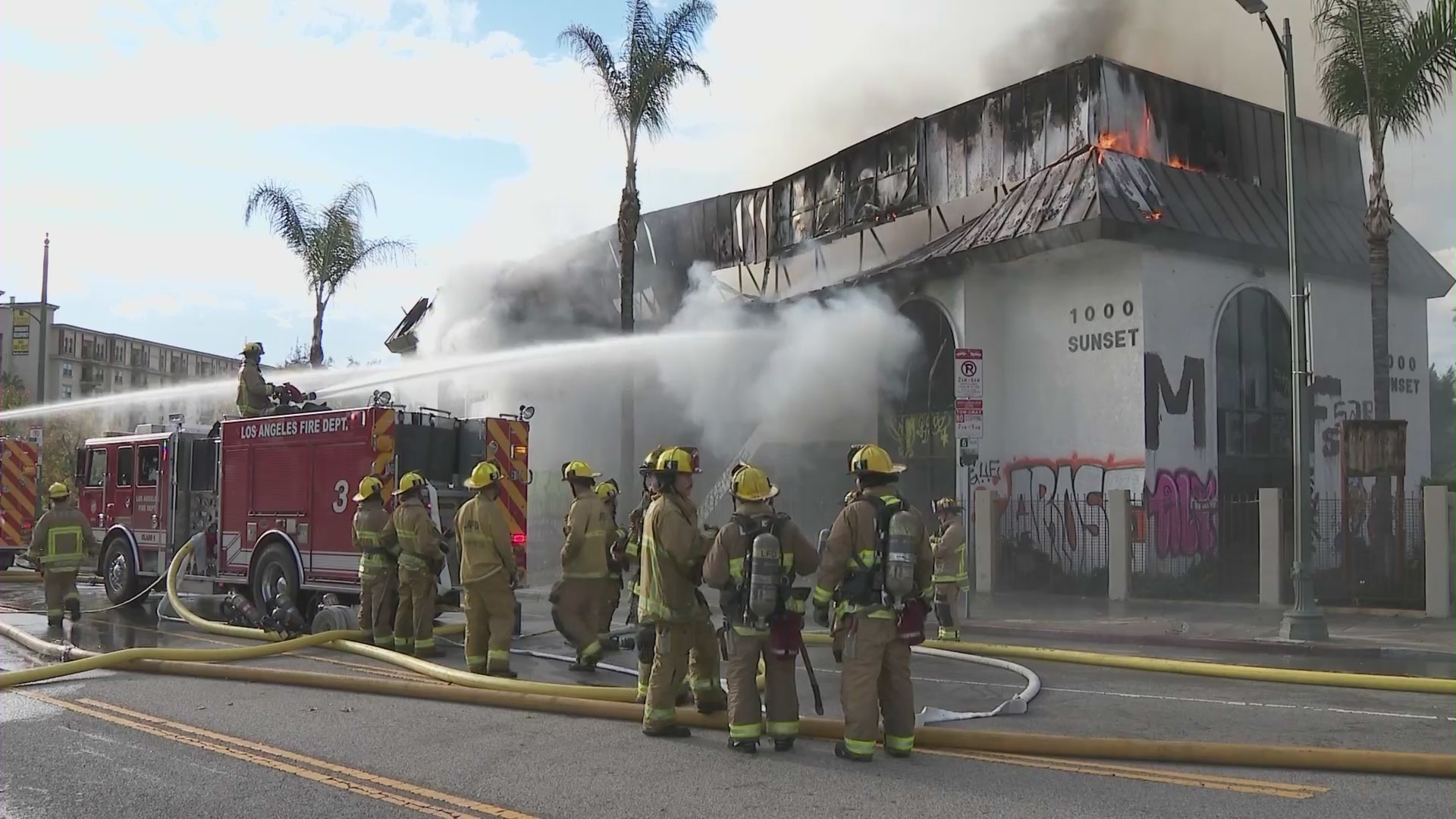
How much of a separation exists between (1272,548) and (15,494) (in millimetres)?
19925

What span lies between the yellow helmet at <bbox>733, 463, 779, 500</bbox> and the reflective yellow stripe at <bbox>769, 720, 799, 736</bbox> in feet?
3.94

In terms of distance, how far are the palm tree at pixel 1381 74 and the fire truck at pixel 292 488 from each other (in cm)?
1136

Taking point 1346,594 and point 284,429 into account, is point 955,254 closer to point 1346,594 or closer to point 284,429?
point 1346,594

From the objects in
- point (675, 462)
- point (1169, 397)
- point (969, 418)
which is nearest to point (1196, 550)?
point (1169, 397)

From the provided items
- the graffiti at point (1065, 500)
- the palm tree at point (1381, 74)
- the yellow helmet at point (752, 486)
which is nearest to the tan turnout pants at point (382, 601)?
the yellow helmet at point (752, 486)

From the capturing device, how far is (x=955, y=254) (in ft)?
55.7

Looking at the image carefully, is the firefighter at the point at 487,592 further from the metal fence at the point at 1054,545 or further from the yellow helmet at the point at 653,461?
the metal fence at the point at 1054,545

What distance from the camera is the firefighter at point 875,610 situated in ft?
18.3

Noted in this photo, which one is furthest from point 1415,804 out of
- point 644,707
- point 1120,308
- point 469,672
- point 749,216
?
point 749,216

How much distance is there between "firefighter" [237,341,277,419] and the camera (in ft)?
41.0

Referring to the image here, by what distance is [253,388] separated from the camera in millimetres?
12477

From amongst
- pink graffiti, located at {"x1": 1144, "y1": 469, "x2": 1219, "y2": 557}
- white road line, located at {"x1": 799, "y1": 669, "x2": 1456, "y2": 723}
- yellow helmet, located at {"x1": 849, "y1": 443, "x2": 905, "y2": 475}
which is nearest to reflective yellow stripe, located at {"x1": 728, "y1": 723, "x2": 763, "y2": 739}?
yellow helmet, located at {"x1": 849, "y1": 443, "x2": 905, "y2": 475}

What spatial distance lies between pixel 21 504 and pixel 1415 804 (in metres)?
21.2

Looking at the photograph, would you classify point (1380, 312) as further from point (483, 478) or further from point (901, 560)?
point (483, 478)
